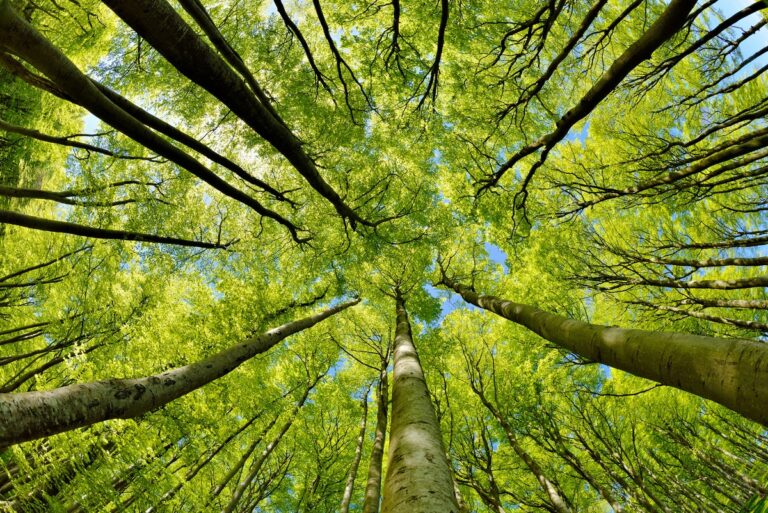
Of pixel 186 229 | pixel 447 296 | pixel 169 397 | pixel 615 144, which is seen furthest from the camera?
pixel 447 296

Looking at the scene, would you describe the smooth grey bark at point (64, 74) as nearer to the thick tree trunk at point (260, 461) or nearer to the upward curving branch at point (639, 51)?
the upward curving branch at point (639, 51)

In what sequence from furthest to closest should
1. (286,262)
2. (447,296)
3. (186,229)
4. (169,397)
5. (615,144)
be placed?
(447,296) < (286,262) < (615,144) < (186,229) < (169,397)

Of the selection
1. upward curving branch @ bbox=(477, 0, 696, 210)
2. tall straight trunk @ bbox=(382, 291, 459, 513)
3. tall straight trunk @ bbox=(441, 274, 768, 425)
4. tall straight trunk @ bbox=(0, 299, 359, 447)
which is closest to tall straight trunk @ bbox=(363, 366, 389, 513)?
tall straight trunk @ bbox=(382, 291, 459, 513)

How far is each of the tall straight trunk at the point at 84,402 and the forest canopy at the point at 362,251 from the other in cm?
2

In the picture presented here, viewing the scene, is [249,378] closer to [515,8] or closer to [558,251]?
[558,251]

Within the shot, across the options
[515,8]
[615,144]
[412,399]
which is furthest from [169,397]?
[515,8]

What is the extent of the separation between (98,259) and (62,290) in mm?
808

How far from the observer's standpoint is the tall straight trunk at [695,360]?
126cm

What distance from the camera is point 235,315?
307 inches

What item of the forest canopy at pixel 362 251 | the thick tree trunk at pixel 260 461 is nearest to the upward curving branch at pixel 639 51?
the forest canopy at pixel 362 251

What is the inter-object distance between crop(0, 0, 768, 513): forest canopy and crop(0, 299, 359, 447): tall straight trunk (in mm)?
16

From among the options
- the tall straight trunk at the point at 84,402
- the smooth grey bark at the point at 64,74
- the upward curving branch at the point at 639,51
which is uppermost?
the upward curving branch at the point at 639,51

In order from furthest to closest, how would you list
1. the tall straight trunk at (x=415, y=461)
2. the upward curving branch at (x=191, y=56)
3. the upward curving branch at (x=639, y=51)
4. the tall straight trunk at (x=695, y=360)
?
the upward curving branch at (x=639, y=51) < the upward curving branch at (x=191, y=56) < the tall straight trunk at (x=415, y=461) < the tall straight trunk at (x=695, y=360)

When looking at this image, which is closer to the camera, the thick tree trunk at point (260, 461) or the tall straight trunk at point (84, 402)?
the tall straight trunk at point (84, 402)
